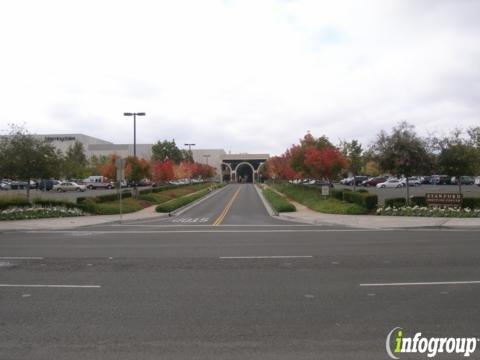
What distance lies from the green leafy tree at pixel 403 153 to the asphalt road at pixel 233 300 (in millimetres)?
13544

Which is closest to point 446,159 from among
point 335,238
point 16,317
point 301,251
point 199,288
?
point 335,238

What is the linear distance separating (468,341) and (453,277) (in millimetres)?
3760

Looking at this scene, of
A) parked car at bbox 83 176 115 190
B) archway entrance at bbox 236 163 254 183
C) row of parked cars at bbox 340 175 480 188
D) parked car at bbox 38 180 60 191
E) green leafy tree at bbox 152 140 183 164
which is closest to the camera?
row of parked cars at bbox 340 175 480 188

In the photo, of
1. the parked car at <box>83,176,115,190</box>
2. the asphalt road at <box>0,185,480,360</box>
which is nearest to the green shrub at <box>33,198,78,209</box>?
the asphalt road at <box>0,185,480,360</box>

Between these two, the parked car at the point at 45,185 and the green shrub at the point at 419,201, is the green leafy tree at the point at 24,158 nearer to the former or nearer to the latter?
the green shrub at the point at 419,201

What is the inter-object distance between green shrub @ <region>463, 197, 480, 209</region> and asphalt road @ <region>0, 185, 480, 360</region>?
1087cm

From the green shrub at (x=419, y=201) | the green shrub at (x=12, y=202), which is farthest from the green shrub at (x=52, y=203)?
the green shrub at (x=419, y=201)

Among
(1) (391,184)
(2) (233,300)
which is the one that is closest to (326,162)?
(2) (233,300)

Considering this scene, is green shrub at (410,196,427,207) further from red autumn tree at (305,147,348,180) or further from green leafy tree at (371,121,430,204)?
red autumn tree at (305,147,348,180)

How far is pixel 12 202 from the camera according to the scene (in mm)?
26234

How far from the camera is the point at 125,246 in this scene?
14289 mm

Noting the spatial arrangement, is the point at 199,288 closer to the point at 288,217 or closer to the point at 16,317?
the point at 16,317

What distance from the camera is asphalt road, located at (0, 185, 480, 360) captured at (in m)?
5.45

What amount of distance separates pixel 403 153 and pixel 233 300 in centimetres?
2159
